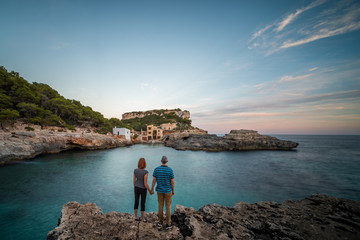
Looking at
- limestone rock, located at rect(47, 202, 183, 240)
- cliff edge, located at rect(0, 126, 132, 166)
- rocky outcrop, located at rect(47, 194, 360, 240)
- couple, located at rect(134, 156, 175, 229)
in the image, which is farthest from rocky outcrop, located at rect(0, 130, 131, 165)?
couple, located at rect(134, 156, 175, 229)

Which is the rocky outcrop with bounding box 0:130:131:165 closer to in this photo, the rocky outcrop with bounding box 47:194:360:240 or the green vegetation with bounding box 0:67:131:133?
the green vegetation with bounding box 0:67:131:133

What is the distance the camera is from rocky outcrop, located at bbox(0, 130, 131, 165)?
15617 millimetres

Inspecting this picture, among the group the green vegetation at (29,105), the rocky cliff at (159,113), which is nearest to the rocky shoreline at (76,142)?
the green vegetation at (29,105)

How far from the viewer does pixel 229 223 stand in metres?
3.72

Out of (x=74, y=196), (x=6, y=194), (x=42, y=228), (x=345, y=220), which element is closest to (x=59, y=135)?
(x=6, y=194)

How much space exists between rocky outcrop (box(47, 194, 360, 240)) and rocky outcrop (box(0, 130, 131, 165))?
19651 millimetres

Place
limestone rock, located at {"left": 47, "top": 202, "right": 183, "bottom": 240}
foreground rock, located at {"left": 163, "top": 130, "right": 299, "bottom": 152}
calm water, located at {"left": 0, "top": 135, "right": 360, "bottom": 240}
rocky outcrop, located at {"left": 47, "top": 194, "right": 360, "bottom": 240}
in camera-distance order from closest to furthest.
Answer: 1. limestone rock, located at {"left": 47, "top": 202, "right": 183, "bottom": 240}
2. rocky outcrop, located at {"left": 47, "top": 194, "right": 360, "bottom": 240}
3. calm water, located at {"left": 0, "top": 135, "right": 360, "bottom": 240}
4. foreground rock, located at {"left": 163, "top": 130, "right": 299, "bottom": 152}

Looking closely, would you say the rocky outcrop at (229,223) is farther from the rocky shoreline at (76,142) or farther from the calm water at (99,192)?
the rocky shoreline at (76,142)

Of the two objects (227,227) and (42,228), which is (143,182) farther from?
(42,228)

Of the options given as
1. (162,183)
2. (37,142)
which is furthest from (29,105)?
(162,183)

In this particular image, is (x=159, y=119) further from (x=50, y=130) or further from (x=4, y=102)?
(x=4, y=102)

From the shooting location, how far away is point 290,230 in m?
3.45

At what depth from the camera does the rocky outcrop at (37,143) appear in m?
15.6

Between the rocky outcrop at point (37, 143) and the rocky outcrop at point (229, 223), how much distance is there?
19.7 m
